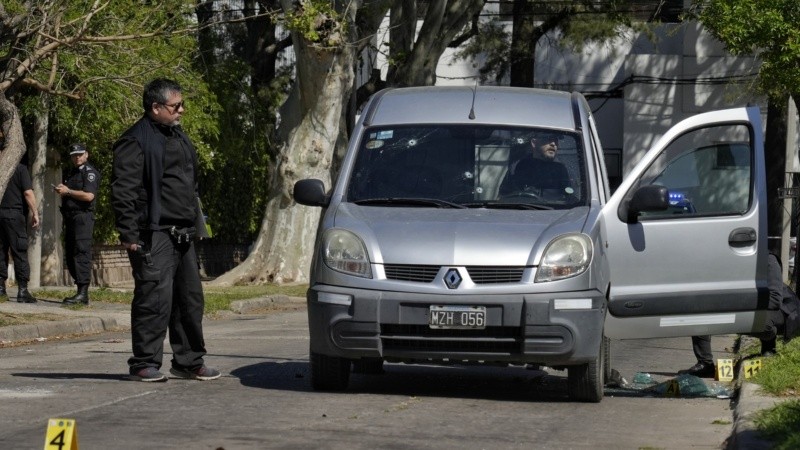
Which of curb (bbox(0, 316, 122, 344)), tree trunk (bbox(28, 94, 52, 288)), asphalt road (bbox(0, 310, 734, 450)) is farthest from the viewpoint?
tree trunk (bbox(28, 94, 52, 288))

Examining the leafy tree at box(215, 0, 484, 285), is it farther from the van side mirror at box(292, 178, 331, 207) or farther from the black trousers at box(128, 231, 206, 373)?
the black trousers at box(128, 231, 206, 373)

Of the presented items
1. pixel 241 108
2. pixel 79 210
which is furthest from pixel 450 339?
pixel 241 108

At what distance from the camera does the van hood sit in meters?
8.79

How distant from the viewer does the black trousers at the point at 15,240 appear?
55.5 feet

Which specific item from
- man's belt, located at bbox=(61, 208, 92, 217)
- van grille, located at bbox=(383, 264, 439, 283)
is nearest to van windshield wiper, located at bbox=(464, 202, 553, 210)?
van grille, located at bbox=(383, 264, 439, 283)

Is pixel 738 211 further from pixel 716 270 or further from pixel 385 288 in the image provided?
pixel 385 288


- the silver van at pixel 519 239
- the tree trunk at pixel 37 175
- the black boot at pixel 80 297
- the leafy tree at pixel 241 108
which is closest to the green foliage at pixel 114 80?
the tree trunk at pixel 37 175

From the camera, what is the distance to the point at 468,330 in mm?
8812

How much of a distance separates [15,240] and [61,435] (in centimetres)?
1164

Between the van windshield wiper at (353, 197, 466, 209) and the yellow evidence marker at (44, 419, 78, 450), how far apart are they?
13.5 ft

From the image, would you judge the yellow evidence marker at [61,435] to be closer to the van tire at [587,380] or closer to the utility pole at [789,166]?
the van tire at [587,380]

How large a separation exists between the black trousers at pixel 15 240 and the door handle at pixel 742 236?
376 inches

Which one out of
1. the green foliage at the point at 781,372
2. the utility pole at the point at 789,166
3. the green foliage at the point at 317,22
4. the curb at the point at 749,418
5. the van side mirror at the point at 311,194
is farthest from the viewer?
the utility pole at the point at 789,166

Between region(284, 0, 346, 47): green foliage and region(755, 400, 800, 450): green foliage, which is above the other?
Answer: region(284, 0, 346, 47): green foliage
